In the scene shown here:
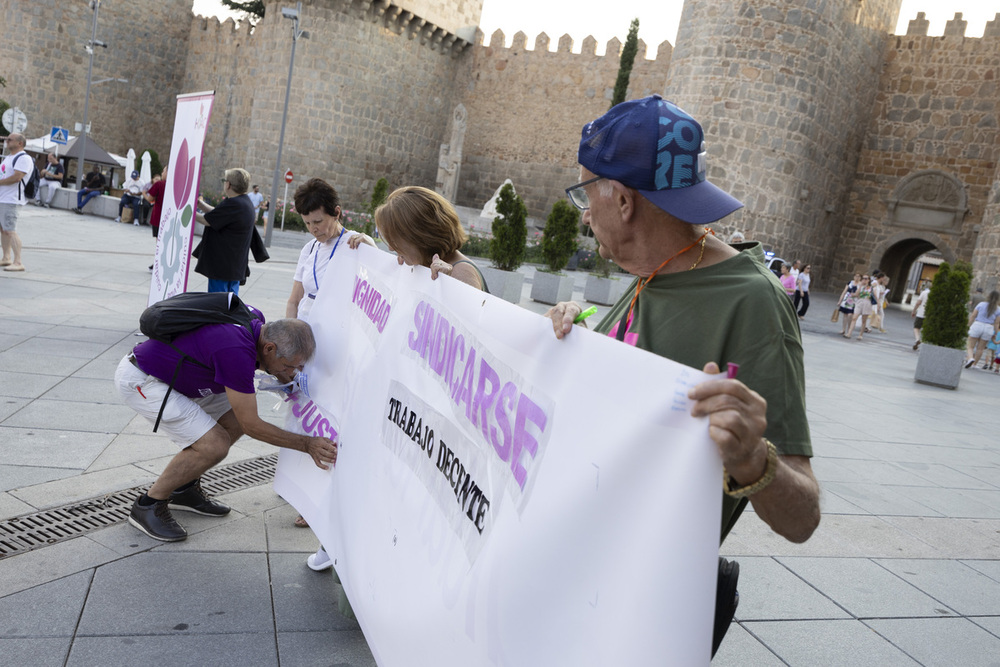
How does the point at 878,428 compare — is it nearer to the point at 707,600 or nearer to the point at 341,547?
the point at 341,547

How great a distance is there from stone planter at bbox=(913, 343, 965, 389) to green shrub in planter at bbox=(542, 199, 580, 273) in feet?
18.7

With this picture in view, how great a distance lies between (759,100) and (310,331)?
19.3 metres

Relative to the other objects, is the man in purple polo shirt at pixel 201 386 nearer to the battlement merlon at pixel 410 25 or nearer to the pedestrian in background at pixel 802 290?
the pedestrian in background at pixel 802 290

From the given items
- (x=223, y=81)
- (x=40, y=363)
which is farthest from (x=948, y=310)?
(x=223, y=81)

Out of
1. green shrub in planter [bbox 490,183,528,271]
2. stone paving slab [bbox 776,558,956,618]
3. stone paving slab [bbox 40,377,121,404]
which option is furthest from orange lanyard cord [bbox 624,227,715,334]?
green shrub in planter [bbox 490,183,528,271]

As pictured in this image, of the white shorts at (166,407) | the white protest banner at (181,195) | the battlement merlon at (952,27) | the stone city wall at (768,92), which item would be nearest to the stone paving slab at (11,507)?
the white shorts at (166,407)

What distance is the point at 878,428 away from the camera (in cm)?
697

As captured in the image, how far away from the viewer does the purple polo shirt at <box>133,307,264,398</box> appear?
2.94 metres

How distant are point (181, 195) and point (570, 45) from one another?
26239 mm

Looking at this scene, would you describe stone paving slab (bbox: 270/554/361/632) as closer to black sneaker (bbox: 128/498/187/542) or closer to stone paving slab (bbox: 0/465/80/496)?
black sneaker (bbox: 128/498/187/542)

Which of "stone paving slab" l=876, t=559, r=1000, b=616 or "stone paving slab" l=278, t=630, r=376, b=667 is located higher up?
"stone paving slab" l=876, t=559, r=1000, b=616

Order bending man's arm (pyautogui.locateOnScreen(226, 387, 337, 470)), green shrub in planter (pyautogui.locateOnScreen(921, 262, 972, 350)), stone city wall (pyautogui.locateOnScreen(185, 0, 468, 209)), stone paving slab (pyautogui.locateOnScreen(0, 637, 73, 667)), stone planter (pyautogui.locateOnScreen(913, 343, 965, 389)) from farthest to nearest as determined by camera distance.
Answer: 1. stone city wall (pyautogui.locateOnScreen(185, 0, 468, 209))
2. green shrub in planter (pyautogui.locateOnScreen(921, 262, 972, 350))
3. stone planter (pyautogui.locateOnScreen(913, 343, 965, 389))
4. bending man's arm (pyautogui.locateOnScreen(226, 387, 337, 470))
5. stone paving slab (pyautogui.locateOnScreen(0, 637, 73, 667))

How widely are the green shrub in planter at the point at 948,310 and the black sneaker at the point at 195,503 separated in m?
9.88

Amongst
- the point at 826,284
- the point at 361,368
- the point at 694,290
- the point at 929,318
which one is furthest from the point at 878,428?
the point at 826,284
